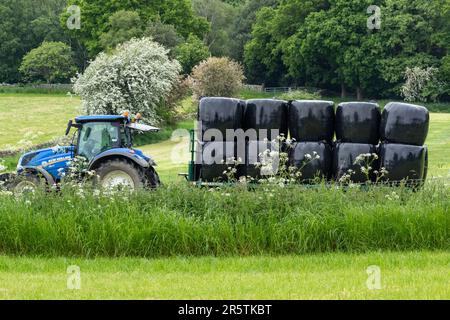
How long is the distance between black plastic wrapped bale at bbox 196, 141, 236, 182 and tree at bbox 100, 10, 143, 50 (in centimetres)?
4177

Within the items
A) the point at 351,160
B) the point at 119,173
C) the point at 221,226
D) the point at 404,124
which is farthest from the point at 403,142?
the point at 119,173

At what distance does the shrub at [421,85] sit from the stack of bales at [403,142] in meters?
47.3

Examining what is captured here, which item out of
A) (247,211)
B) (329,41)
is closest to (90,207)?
(247,211)

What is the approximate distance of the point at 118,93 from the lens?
119 ft

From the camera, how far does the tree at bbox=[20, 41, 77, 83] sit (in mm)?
65562

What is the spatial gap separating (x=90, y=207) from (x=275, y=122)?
471 cm

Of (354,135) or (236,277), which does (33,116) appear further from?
(236,277)

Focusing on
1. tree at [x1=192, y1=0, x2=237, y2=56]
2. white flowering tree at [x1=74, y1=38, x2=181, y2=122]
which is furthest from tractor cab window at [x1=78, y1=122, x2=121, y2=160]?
tree at [x1=192, y1=0, x2=237, y2=56]

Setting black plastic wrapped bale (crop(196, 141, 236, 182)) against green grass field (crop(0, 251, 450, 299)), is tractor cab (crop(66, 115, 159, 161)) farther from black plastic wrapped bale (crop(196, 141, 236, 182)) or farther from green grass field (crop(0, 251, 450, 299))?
green grass field (crop(0, 251, 450, 299))

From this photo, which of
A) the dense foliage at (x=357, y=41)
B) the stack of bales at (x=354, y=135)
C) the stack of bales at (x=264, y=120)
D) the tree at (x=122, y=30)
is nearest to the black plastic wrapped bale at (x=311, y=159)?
the stack of bales at (x=354, y=135)

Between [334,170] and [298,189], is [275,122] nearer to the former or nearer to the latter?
[334,170]

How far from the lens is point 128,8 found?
6694cm

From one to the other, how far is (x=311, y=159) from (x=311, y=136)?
53 cm
